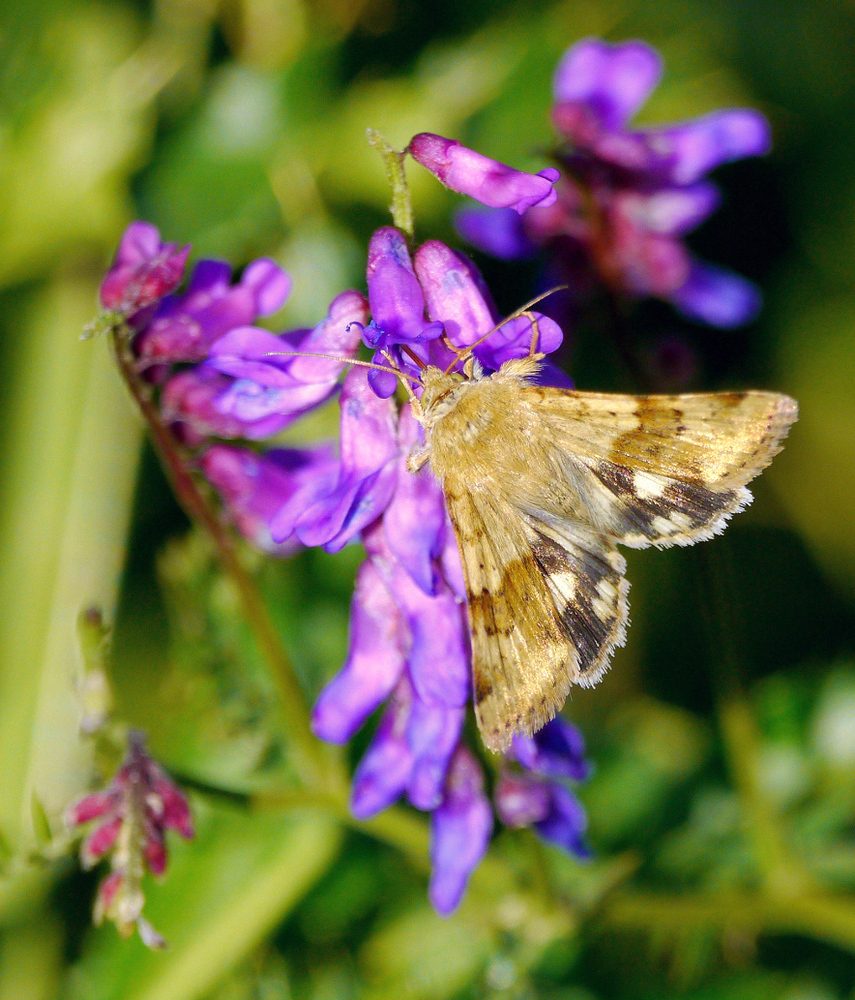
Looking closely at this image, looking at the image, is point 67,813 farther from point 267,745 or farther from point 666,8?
point 666,8

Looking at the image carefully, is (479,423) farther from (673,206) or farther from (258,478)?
(673,206)

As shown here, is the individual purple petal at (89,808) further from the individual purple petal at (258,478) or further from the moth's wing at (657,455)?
the moth's wing at (657,455)

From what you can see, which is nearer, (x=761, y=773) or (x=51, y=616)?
(x=761, y=773)

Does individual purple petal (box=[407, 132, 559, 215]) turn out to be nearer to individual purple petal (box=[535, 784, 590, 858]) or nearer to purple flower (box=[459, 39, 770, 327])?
purple flower (box=[459, 39, 770, 327])

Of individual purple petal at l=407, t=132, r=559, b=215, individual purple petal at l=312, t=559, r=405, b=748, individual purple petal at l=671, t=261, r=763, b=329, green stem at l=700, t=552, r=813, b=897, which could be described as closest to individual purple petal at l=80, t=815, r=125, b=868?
individual purple petal at l=312, t=559, r=405, b=748

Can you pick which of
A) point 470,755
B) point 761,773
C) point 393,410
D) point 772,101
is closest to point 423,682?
point 470,755
